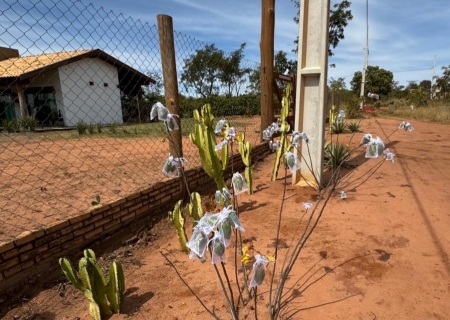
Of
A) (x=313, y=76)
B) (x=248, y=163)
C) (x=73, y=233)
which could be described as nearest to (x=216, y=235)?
(x=73, y=233)

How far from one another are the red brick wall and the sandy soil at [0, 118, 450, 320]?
14 centimetres

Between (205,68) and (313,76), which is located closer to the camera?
(313,76)

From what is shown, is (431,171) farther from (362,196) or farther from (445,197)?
(362,196)

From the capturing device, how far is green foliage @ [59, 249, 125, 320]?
174cm

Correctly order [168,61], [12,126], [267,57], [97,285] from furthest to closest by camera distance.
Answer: [12,126] → [267,57] → [168,61] → [97,285]

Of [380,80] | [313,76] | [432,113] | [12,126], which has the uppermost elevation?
[380,80]

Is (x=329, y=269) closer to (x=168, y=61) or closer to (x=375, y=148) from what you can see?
(x=375, y=148)

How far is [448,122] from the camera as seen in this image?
45.1 ft

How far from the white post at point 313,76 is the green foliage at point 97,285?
2.55 m

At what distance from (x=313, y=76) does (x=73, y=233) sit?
3.31m

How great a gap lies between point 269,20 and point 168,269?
4.66 meters

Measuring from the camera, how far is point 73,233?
232cm

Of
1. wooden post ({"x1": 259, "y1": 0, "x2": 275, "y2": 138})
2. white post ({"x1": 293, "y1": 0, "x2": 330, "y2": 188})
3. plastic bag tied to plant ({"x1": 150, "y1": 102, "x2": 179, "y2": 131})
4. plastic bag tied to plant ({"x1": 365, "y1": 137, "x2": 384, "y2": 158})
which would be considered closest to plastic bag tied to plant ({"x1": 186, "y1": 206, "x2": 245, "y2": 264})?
plastic bag tied to plant ({"x1": 150, "y1": 102, "x2": 179, "y2": 131})

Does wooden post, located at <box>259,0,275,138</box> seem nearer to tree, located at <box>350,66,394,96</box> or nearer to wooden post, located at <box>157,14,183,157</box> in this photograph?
wooden post, located at <box>157,14,183,157</box>
